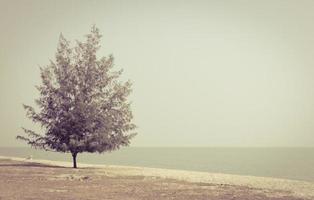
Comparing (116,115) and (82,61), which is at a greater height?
(82,61)

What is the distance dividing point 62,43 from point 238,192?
74.2ft

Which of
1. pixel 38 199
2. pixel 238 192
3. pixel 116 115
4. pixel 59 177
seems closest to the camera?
pixel 38 199

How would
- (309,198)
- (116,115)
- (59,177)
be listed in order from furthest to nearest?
(116,115) → (59,177) → (309,198)

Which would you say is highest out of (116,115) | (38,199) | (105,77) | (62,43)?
(62,43)

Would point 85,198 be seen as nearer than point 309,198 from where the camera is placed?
Yes

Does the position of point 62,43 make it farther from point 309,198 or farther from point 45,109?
point 309,198

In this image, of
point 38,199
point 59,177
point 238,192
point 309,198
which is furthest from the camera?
point 59,177

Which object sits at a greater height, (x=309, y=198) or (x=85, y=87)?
(x=85, y=87)

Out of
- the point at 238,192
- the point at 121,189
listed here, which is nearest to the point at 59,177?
the point at 121,189

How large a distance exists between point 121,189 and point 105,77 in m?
17.4

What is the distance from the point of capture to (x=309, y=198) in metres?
22.5

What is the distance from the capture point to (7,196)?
2003 cm

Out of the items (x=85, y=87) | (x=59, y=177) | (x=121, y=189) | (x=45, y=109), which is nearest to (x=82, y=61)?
(x=85, y=87)

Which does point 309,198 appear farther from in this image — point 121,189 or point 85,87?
point 85,87
